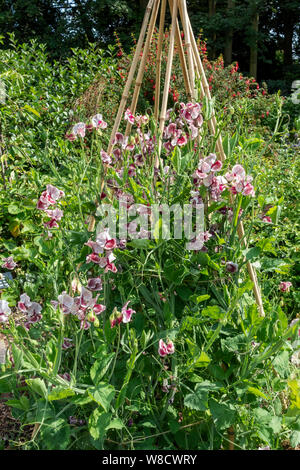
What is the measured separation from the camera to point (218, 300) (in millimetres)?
1421

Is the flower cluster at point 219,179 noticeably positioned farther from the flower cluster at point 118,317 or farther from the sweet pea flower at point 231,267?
the flower cluster at point 118,317

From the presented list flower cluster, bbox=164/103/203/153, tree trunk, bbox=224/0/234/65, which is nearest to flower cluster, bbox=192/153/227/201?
flower cluster, bbox=164/103/203/153

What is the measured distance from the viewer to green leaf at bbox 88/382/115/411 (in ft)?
3.40

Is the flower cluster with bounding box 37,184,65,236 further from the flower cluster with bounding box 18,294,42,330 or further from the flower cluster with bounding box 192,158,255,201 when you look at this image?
the flower cluster with bounding box 192,158,255,201

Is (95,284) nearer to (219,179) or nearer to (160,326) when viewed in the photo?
(160,326)

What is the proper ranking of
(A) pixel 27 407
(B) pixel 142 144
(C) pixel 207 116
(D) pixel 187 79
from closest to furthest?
(A) pixel 27 407, (C) pixel 207 116, (B) pixel 142 144, (D) pixel 187 79

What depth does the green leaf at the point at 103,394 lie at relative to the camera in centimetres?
104

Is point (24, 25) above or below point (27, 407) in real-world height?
above

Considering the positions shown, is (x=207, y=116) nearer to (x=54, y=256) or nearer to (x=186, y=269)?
(x=186, y=269)

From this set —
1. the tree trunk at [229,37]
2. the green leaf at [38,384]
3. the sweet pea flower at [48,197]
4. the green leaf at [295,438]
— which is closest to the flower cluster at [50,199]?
the sweet pea flower at [48,197]

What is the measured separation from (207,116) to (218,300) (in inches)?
22.9

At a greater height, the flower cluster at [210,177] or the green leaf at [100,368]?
the flower cluster at [210,177]
